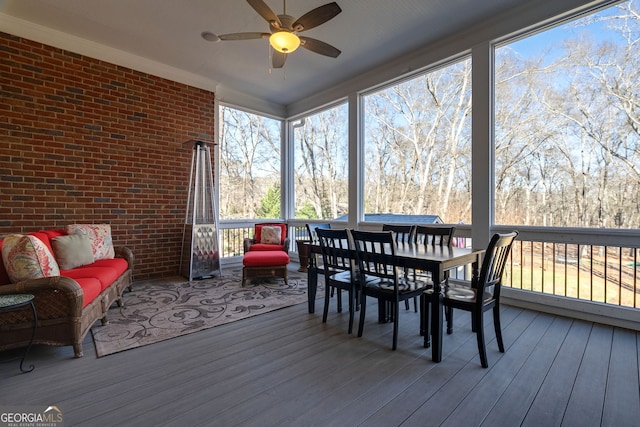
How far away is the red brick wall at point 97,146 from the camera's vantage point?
3529mm

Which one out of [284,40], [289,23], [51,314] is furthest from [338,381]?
[289,23]

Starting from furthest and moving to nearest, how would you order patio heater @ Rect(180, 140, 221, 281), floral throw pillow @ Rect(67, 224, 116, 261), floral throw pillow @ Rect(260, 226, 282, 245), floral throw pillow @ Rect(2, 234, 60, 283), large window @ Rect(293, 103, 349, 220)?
large window @ Rect(293, 103, 349, 220) → floral throw pillow @ Rect(260, 226, 282, 245) → patio heater @ Rect(180, 140, 221, 281) → floral throw pillow @ Rect(67, 224, 116, 261) → floral throw pillow @ Rect(2, 234, 60, 283)

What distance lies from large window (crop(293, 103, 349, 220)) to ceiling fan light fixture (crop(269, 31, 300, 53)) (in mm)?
2704

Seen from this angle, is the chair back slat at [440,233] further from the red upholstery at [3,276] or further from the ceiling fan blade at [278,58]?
the red upholstery at [3,276]

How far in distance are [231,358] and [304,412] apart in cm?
84

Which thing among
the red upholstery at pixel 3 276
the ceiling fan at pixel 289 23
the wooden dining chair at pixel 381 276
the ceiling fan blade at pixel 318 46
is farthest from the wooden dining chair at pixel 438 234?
the red upholstery at pixel 3 276

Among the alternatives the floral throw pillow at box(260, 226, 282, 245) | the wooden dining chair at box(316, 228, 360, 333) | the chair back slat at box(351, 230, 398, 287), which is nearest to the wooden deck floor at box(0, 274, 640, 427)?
the wooden dining chair at box(316, 228, 360, 333)

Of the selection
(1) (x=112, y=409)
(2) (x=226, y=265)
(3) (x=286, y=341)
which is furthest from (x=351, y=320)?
(2) (x=226, y=265)

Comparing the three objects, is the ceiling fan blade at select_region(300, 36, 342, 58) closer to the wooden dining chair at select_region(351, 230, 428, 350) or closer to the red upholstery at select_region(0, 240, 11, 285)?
the wooden dining chair at select_region(351, 230, 428, 350)

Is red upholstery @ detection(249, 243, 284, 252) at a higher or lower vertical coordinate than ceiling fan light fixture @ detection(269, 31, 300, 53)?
lower

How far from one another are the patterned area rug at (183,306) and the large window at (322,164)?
1788 millimetres

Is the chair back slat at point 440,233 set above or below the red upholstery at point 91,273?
above

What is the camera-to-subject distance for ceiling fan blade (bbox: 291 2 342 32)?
2.31m

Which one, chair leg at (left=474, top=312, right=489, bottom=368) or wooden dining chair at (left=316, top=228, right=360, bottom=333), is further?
wooden dining chair at (left=316, top=228, right=360, bottom=333)
